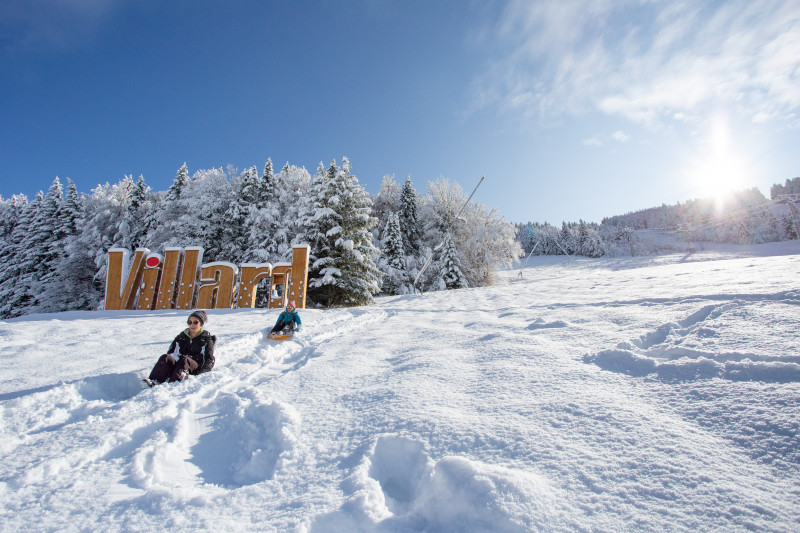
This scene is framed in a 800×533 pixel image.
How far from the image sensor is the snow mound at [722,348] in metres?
2.30

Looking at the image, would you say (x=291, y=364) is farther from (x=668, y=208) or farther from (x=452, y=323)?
(x=668, y=208)

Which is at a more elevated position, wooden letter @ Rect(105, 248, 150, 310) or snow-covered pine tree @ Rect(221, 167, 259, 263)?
snow-covered pine tree @ Rect(221, 167, 259, 263)

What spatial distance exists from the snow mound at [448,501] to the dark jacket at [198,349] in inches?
125

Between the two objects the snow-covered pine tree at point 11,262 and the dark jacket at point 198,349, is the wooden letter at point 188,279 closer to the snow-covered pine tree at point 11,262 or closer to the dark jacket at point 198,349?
the dark jacket at point 198,349

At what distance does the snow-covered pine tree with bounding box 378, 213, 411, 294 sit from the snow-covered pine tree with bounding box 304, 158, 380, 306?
501 centimetres

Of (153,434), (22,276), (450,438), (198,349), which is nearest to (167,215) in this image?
(22,276)

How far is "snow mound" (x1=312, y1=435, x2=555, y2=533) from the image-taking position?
1.38 meters

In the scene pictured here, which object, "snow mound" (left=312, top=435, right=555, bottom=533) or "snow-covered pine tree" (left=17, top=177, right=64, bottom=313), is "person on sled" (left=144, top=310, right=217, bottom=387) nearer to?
"snow mound" (left=312, top=435, right=555, bottom=533)

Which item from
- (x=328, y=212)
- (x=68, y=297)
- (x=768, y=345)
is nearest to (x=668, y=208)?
(x=328, y=212)

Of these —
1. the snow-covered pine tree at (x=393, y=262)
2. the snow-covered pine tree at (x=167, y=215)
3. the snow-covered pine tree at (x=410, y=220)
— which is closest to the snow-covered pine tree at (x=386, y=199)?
the snow-covered pine tree at (x=410, y=220)

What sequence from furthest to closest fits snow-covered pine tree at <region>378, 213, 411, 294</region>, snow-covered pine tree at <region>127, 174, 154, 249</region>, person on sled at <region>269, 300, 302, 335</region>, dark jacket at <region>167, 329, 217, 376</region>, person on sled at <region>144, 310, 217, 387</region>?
snow-covered pine tree at <region>127, 174, 154, 249</region>, snow-covered pine tree at <region>378, 213, 411, 294</region>, person on sled at <region>269, 300, 302, 335</region>, dark jacket at <region>167, 329, 217, 376</region>, person on sled at <region>144, 310, 217, 387</region>

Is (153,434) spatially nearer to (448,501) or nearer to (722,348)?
(448,501)

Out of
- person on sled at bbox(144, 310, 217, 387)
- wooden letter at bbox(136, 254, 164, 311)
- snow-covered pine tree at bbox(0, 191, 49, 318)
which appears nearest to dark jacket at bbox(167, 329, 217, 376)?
person on sled at bbox(144, 310, 217, 387)

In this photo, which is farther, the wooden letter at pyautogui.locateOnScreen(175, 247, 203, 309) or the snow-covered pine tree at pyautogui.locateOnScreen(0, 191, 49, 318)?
the snow-covered pine tree at pyautogui.locateOnScreen(0, 191, 49, 318)
